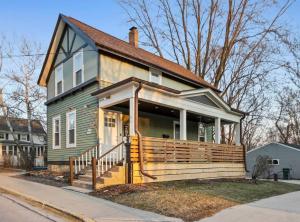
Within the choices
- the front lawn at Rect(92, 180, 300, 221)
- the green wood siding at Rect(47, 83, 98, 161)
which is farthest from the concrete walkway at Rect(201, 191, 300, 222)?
the green wood siding at Rect(47, 83, 98, 161)

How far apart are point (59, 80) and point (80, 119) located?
382cm

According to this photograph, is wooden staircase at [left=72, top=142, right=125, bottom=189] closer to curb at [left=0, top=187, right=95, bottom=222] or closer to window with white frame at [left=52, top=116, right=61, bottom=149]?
curb at [left=0, top=187, right=95, bottom=222]

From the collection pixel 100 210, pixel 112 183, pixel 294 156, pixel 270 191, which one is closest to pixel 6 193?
pixel 112 183

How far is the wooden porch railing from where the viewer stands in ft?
45.9

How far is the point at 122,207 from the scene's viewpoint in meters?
9.60

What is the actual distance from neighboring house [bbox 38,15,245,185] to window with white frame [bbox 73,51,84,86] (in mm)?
49

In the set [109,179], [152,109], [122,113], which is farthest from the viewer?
[152,109]

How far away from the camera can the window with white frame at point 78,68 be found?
18.2m

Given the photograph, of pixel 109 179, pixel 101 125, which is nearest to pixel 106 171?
pixel 109 179

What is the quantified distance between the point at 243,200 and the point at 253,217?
259cm

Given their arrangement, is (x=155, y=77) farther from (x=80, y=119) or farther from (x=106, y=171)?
(x=106, y=171)

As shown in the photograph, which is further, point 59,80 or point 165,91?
point 59,80

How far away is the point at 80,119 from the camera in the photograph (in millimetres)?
17953

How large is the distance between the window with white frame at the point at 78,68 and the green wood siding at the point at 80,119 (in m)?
0.63
